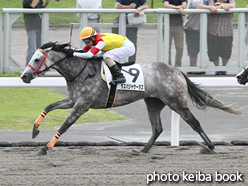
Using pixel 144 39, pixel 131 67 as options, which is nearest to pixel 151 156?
pixel 131 67

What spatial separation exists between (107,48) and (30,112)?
139 inches

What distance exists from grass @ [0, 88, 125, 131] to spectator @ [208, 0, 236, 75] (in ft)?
7.82

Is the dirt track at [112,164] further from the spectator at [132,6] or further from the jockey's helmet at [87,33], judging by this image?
the spectator at [132,6]

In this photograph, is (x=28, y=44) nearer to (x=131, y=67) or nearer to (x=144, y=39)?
(x=144, y=39)

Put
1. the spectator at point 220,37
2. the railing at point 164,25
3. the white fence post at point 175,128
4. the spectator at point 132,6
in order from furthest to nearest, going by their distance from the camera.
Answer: the spectator at point 220,37, the spectator at point 132,6, the railing at point 164,25, the white fence post at point 175,128

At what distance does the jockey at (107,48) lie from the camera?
683cm

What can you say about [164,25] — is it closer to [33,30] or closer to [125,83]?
[33,30]

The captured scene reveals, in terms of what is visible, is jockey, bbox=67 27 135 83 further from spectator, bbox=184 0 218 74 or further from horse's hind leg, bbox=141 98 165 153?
spectator, bbox=184 0 218 74

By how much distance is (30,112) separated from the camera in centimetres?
1000

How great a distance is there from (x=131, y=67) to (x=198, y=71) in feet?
12.3

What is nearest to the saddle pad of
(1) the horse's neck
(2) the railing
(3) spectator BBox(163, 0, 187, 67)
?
(1) the horse's neck

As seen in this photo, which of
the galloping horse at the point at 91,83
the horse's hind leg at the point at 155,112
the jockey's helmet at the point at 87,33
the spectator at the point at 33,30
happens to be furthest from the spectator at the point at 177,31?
the jockey's helmet at the point at 87,33

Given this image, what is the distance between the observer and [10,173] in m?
5.72

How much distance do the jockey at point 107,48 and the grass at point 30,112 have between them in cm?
266
